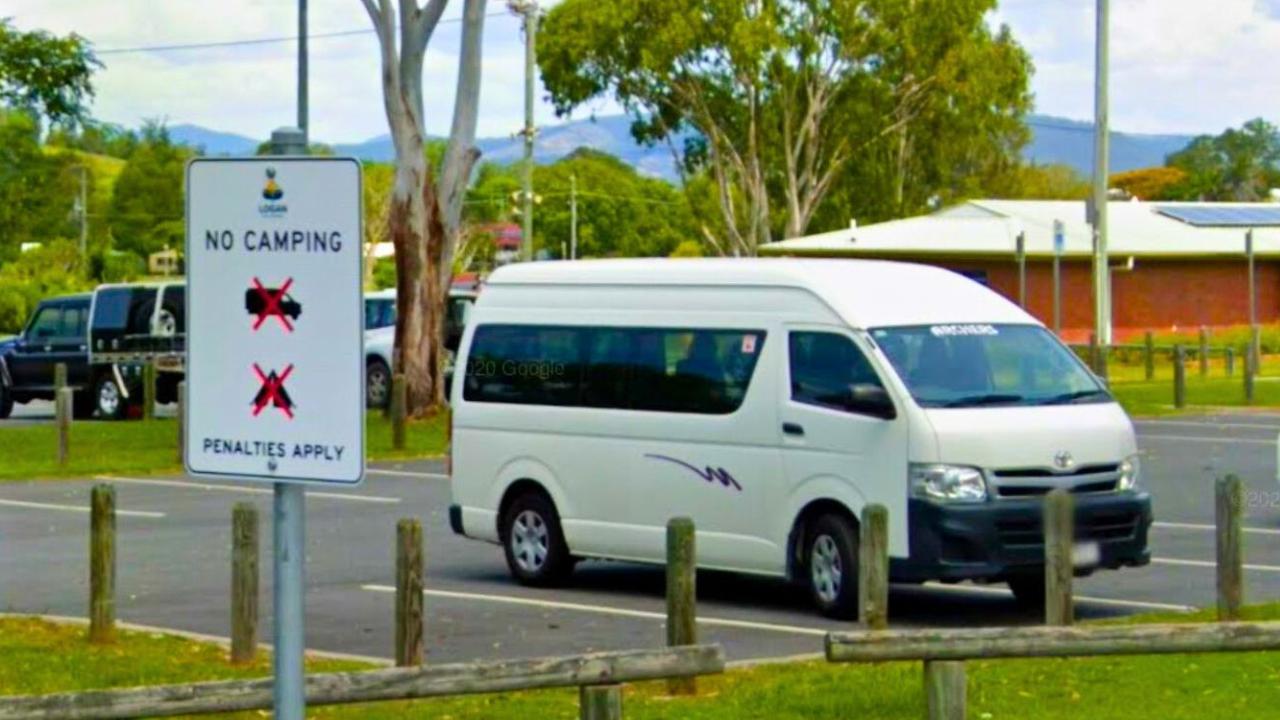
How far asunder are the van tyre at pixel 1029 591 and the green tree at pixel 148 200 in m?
91.9

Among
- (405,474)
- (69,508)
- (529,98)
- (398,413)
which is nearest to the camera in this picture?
(69,508)

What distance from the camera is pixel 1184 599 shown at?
16.4 m

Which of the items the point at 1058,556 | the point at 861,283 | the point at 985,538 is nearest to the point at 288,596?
the point at 1058,556

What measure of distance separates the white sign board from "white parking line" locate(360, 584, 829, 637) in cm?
991

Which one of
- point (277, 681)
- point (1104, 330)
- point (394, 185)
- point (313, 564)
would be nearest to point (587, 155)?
point (1104, 330)

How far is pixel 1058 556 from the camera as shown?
13828 millimetres

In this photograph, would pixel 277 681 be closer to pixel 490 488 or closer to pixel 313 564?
pixel 490 488

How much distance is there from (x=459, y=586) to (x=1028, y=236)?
4932cm

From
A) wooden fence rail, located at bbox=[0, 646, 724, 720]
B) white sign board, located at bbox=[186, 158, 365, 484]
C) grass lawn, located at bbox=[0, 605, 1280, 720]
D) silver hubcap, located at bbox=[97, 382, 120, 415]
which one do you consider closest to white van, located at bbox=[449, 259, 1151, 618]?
grass lawn, located at bbox=[0, 605, 1280, 720]

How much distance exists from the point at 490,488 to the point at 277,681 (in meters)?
12.9

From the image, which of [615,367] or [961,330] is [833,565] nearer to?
[961,330]

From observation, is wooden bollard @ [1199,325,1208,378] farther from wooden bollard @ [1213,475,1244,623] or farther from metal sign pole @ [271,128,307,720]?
metal sign pole @ [271,128,307,720]

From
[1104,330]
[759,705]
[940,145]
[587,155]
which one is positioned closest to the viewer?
[759,705]

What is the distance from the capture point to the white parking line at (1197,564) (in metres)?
18.0
